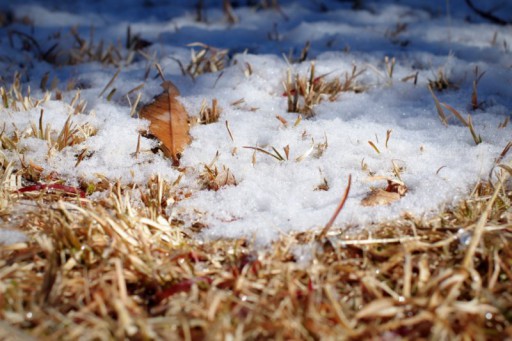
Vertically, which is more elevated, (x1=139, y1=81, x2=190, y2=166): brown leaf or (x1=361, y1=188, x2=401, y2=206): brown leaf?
(x1=139, y1=81, x2=190, y2=166): brown leaf

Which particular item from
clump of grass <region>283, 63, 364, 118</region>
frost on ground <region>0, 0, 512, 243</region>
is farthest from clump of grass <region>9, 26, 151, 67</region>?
clump of grass <region>283, 63, 364, 118</region>

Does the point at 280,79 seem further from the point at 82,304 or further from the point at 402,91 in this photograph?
the point at 82,304

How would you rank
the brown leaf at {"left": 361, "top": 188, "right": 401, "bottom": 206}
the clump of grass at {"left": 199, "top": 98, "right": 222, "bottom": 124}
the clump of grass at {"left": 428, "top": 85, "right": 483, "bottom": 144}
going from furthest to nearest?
1. the clump of grass at {"left": 199, "top": 98, "right": 222, "bottom": 124}
2. the clump of grass at {"left": 428, "top": 85, "right": 483, "bottom": 144}
3. the brown leaf at {"left": 361, "top": 188, "right": 401, "bottom": 206}

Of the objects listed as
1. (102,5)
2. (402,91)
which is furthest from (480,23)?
(102,5)

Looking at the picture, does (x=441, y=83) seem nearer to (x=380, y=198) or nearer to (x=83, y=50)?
(x=380, y=198)

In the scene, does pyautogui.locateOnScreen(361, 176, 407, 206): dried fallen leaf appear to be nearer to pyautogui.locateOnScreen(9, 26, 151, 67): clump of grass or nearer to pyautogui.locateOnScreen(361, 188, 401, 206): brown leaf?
pyautogui.locateOnScreen(361, 188, 401, 206): brown leaf
